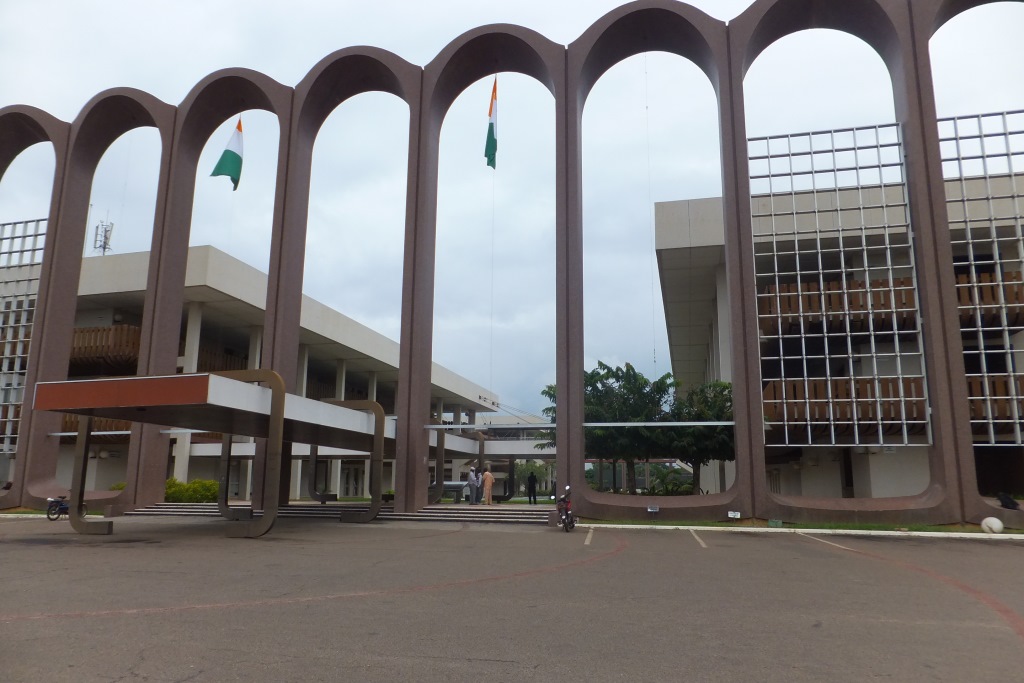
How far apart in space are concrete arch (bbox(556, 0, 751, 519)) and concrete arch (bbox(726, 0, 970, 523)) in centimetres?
47

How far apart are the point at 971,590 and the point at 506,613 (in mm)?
5488

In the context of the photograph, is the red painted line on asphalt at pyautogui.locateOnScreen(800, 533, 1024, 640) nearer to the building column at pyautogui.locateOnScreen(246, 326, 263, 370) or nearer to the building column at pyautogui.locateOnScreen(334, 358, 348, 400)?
the building column at pyautogui.locateOnScreen(246, 326, 263, 370)

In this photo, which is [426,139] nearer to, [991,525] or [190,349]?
[190,349]

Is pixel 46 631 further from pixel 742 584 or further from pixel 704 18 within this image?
pixel 704 18

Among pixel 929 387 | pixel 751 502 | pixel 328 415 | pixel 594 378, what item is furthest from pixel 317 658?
pixel 594 378

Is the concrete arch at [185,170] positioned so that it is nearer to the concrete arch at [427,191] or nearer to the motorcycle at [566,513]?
the concrete arch at [427,191]

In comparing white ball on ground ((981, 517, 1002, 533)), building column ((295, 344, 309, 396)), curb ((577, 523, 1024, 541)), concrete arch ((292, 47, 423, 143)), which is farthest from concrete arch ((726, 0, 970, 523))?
building column ((295, 344, 309, 396))

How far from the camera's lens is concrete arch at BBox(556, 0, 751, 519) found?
18078mm

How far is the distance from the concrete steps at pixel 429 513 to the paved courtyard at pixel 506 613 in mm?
5826

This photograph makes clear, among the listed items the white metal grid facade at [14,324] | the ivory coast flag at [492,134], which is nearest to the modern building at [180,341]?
the white metal grid facade at [14,324]

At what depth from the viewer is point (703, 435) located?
25516mm

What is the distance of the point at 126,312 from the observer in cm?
3453

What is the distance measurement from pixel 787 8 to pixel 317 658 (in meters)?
20.7

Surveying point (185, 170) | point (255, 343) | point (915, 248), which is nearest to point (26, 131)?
point (185, 170)
